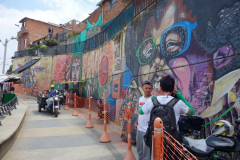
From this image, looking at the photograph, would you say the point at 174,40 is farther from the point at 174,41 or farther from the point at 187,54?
the point at 187,54

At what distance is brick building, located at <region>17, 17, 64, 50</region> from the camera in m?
36.4

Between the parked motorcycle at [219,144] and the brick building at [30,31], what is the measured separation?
4034 cm

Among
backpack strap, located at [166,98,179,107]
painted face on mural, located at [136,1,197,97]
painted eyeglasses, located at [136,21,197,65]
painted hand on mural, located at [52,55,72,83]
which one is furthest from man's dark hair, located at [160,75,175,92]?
painted hand on mural, located at [52,55,72,83]

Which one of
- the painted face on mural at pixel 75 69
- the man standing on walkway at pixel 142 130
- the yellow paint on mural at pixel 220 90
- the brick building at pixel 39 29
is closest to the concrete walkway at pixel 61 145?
the man standing on walkway at pixel 142 130

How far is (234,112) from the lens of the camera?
10.8ft

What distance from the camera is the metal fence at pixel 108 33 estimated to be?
25.8 ft

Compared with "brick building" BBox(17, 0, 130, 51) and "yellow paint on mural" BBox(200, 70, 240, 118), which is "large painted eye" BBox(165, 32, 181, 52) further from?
"brick building" BBox(17, 0, 130, 51)

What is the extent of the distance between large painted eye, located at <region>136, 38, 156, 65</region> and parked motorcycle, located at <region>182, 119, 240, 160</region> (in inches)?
158

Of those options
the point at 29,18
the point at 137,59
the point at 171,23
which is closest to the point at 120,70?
the point at 137,59

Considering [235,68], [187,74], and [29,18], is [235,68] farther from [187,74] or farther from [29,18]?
[29,18]

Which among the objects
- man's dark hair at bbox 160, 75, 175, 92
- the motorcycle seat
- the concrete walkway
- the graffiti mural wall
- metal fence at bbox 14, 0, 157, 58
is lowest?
the concrete walkway

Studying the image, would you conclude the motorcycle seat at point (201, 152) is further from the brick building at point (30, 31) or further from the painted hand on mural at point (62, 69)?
the brick building at point (30, 31)

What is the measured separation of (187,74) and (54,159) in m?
3.98

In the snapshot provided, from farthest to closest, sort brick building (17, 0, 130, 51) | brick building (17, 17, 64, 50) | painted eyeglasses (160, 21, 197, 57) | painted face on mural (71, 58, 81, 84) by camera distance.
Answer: brick building (17, 17, 64, 50) → brick building (17, 0, 130, 51) → painted face on mural (71, 58, 81, 84) → painted eyeglasses (160, 21, 197, 57)
